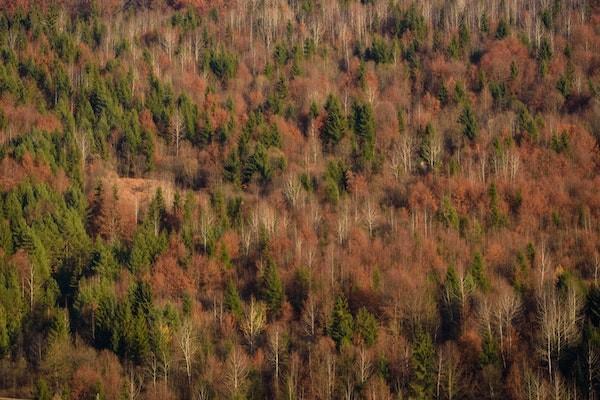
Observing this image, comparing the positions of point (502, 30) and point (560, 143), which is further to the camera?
point (502, 30)

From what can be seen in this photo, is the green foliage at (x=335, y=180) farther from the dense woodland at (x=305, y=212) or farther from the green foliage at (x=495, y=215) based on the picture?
the green foliage at (x=495, y=215)

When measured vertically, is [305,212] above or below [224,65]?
below

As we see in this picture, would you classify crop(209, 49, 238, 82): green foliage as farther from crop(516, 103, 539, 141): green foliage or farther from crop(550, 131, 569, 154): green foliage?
crop(550, 131, 569, 154): green foliage

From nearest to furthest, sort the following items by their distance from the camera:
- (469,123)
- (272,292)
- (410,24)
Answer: (272,292) < (469,123) < (410,24)

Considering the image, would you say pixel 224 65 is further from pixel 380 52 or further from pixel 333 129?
pixel 333 129

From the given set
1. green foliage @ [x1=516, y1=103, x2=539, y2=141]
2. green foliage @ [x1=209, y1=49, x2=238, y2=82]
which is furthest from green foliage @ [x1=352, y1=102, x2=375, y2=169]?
green foliage @ [x1=209, y1=49, x2=238, y2=82]

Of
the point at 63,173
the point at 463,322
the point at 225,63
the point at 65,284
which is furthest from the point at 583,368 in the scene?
the point at 225,63

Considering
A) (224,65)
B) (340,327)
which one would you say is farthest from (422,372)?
(224,65)
